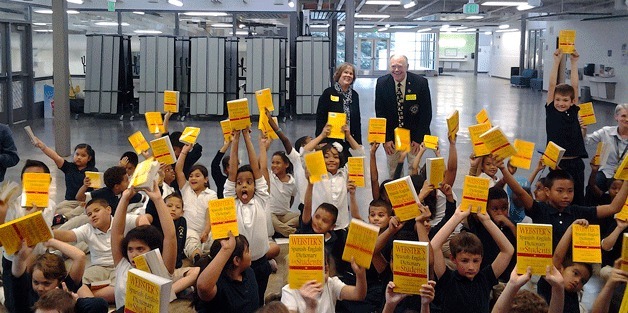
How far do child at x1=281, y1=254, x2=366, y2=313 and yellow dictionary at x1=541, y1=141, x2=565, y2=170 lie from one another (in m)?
2.47

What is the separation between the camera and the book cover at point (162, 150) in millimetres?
5203

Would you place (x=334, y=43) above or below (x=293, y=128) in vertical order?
above

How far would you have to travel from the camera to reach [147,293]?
2.54m

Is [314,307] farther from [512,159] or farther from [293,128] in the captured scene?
[293,128]

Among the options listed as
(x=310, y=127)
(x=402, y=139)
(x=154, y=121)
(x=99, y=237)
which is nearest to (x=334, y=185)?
(x=402, y=139)

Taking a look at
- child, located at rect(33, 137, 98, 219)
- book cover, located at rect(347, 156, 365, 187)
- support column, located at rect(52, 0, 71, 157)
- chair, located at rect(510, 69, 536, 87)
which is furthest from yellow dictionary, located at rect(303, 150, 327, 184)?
chair, located at rect(510, 69, 536, 87)

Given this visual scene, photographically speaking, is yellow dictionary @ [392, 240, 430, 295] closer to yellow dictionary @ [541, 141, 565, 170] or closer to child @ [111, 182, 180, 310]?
child @ [111, 182, 180, 310]

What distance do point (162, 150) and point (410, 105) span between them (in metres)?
2.51

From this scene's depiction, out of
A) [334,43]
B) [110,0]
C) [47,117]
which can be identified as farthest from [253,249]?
[334,43]

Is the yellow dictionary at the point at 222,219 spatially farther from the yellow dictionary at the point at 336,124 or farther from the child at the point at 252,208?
the yellow dictionary at the point at 336,124

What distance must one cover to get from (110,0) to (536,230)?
1362 cm

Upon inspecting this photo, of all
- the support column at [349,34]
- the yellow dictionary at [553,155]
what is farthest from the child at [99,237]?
the support column at [349,34]

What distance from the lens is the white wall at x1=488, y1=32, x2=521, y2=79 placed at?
36656 mm

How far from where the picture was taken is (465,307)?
3.60 m
